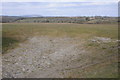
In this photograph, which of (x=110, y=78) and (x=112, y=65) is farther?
(x=112, y=65)

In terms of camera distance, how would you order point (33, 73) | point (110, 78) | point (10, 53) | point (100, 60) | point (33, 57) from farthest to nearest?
point (10, 53)
point (33, 57)
point (100, 60)
point (33, 73)
point (110, 78)

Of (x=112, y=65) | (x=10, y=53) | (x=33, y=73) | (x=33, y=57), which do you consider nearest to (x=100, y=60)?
(x=112, y=65)

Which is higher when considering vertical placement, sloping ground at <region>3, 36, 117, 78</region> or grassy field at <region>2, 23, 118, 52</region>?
grassy field at <region>2, 23, 118, 52</region>

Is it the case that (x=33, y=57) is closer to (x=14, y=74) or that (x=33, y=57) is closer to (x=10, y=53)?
(x=10, y=53)

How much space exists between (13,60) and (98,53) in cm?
939

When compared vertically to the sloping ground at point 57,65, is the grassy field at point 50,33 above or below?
above

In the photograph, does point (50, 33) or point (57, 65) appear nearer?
point (57, 65)

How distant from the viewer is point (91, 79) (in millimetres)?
12070

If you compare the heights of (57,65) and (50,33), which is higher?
(50,33)

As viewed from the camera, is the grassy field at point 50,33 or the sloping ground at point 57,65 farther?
the grassy field at point 50,33

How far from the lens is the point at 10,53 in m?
20.8

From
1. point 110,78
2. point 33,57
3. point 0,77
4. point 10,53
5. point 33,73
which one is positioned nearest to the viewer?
point 110,78

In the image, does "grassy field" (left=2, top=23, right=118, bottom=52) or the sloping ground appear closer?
the sloping ground

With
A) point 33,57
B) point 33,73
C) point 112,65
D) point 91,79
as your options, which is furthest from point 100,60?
point 33,57
